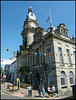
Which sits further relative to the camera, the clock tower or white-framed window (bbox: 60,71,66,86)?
the clock tower

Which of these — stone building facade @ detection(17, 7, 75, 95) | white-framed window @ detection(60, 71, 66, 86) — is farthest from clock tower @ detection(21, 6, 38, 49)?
white-framed window @ detection(60, 71, 66, 86)

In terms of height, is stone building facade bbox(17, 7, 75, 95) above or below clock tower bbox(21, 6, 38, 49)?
below

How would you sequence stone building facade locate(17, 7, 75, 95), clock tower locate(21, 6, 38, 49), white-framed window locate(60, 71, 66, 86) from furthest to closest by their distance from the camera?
clock tower locate(21, 6, 38, 49) < white-framed window locate(60, 71, 66, 86) < stone building facade locate(17, 7, 75, 95)

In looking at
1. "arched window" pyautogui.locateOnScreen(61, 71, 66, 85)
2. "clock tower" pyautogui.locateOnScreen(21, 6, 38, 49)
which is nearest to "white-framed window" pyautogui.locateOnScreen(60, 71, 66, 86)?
"arched window" pyautogui.locateOnScreen(61, 71, 66, 85)

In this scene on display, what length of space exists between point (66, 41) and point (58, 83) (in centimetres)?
954

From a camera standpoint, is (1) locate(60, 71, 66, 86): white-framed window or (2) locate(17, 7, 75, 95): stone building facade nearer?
(2) locate(17, 7, 75, 95): stone building facade

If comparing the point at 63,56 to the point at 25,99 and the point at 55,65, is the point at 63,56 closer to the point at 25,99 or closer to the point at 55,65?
the point at 55,65

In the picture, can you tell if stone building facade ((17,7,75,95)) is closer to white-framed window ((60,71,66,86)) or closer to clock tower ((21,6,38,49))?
white-framed window ((60,71,66,86))

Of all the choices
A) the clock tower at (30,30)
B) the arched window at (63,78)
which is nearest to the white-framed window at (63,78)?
the arched window at (63,78)

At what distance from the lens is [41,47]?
18.9 metres

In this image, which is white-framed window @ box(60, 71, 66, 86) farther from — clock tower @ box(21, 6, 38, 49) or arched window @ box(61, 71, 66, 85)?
clock tower @ box(21, 6, 38, 49)

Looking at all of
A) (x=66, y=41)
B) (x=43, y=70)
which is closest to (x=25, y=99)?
(x=43, y=70)

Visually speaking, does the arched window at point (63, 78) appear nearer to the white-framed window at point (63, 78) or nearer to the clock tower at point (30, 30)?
the white-framed window at point (63, 78)

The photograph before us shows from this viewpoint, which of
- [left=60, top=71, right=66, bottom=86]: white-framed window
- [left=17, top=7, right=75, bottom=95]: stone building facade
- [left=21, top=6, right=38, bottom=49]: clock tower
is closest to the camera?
[left=17, top=7, right=75, bottom=95]: stone building facade
